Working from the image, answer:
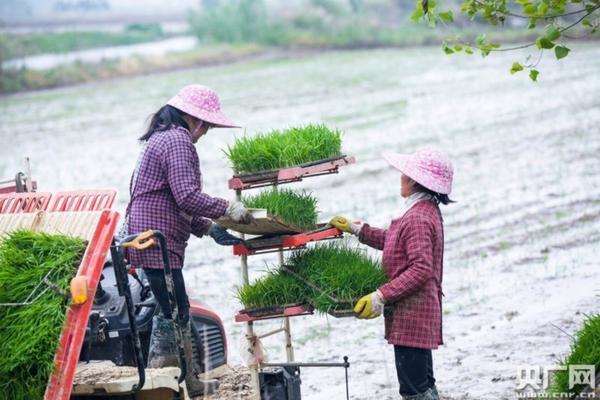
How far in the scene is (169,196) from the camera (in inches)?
245

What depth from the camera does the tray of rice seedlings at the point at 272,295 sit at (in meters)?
5.98

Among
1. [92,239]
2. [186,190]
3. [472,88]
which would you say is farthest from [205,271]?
[472,88]

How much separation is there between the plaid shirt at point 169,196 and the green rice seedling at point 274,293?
1.56 ft

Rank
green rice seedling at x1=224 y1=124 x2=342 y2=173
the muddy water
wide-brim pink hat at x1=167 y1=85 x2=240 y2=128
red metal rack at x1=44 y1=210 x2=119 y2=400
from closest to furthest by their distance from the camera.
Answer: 1. red metal rack at x1=44 y1=210 x2=119 y2=400
2. green rice seedling at x1=224 y1=124 x2=342 y2=173
3. wide-brim pink hat at x1=167 y1=85 x2=240 y2=128
4. the muddy water

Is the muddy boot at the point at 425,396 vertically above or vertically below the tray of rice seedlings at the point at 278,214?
below

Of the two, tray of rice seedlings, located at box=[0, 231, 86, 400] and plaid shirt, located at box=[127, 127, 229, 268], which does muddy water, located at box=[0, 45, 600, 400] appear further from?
tray of rice seedlings, located at box=[0, 231, 86, 400]

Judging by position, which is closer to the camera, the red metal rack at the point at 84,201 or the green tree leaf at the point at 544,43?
the red metal rack at the point at 84,201

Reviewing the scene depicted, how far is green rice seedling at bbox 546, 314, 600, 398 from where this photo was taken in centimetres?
579

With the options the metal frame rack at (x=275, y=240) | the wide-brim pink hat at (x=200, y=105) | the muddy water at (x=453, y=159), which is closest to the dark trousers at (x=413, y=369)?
the metal frame rack at (x=275, y=240)

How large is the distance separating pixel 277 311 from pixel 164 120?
133 centimetres

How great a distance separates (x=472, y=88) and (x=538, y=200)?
11764 mm

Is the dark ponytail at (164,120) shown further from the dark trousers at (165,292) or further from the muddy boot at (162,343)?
the muddy boot at (162,343)

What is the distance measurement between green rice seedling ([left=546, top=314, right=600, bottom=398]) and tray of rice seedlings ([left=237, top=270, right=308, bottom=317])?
1.51 meters

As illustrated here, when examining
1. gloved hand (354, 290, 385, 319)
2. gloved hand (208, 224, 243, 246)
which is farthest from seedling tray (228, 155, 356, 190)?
gloved hand (354, 290, 385, 319)
